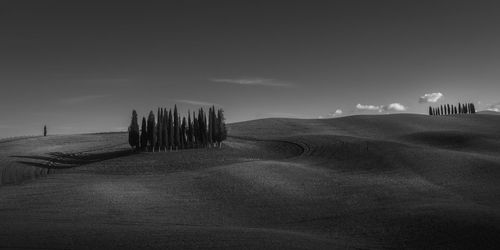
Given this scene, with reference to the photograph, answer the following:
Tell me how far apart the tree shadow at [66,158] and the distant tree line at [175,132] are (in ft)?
11.4

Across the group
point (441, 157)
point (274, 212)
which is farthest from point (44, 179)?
point (441, 157)

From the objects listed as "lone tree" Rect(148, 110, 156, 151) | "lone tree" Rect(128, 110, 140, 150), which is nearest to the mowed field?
"lone tree" Rect(128, 110, 140, 150)

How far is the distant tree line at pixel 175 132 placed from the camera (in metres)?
69.4

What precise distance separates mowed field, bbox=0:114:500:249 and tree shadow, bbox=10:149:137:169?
0.34 m

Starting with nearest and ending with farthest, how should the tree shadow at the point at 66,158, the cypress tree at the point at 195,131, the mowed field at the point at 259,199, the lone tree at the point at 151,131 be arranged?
1. the mowed field at the point at 259,199
2. the tree shadow at the point at 66,158
3. the lone tree at the point at 151,131
4. the cypress tree at the point at 195,131

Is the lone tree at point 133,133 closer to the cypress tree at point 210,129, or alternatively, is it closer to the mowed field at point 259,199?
the mowed field at point 259,199

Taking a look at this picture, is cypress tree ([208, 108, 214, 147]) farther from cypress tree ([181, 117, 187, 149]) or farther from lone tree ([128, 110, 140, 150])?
lone tree ([128, 110, 140, 150])

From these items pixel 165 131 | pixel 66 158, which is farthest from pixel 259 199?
pixel 66 158

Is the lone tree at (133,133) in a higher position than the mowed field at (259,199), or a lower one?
higher

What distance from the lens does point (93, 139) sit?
89.8 m

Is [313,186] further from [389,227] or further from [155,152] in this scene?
[155,152]

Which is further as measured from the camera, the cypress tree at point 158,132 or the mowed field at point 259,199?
the cypress tree at point 158,132

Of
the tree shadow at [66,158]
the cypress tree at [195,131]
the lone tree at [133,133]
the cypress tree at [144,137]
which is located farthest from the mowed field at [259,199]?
the cypress tree at [195,131]

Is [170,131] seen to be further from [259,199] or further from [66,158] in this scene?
[259,199]
